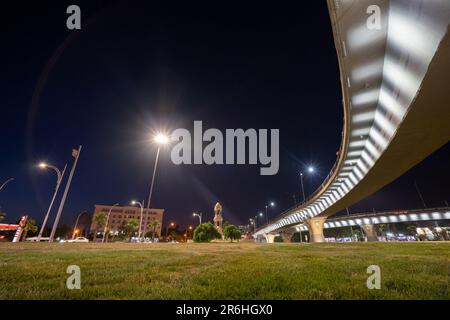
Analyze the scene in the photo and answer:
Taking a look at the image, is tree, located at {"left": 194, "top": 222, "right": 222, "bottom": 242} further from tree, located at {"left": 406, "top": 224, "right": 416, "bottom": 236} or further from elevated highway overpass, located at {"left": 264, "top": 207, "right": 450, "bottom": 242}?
tree, located at {"left": 406, "top": 224, "right": 416, "bottom": 236}

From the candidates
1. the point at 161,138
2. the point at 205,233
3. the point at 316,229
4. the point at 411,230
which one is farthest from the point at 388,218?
the point at 161,138

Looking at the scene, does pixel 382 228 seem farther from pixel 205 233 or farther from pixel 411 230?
pixel 205 233

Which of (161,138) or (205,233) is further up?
(161,138)

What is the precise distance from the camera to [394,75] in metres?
16.0

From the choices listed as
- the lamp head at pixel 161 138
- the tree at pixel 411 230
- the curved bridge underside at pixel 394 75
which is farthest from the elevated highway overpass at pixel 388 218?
the lamp head at pixel 161 138

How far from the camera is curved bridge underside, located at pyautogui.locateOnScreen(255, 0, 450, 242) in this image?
11000 mm

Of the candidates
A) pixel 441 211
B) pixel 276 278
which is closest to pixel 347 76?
pixel 276 278

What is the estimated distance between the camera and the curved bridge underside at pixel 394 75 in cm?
1100

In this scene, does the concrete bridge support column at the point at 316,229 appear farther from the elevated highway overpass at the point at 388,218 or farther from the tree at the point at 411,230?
the tree at the point at 411,230

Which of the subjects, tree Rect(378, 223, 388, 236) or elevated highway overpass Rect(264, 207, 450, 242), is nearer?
elevated highway overpass Rect(264, 207, 450, 242)

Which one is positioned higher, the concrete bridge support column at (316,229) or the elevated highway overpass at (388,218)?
the elevated highway overpass at (388,218)

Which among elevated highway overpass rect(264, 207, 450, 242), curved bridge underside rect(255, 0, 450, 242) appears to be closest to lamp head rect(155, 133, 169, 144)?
curved bridge underside rect(255, 0, 450, 242)

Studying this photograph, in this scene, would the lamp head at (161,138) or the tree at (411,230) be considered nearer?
the lamp head at (161,138)
